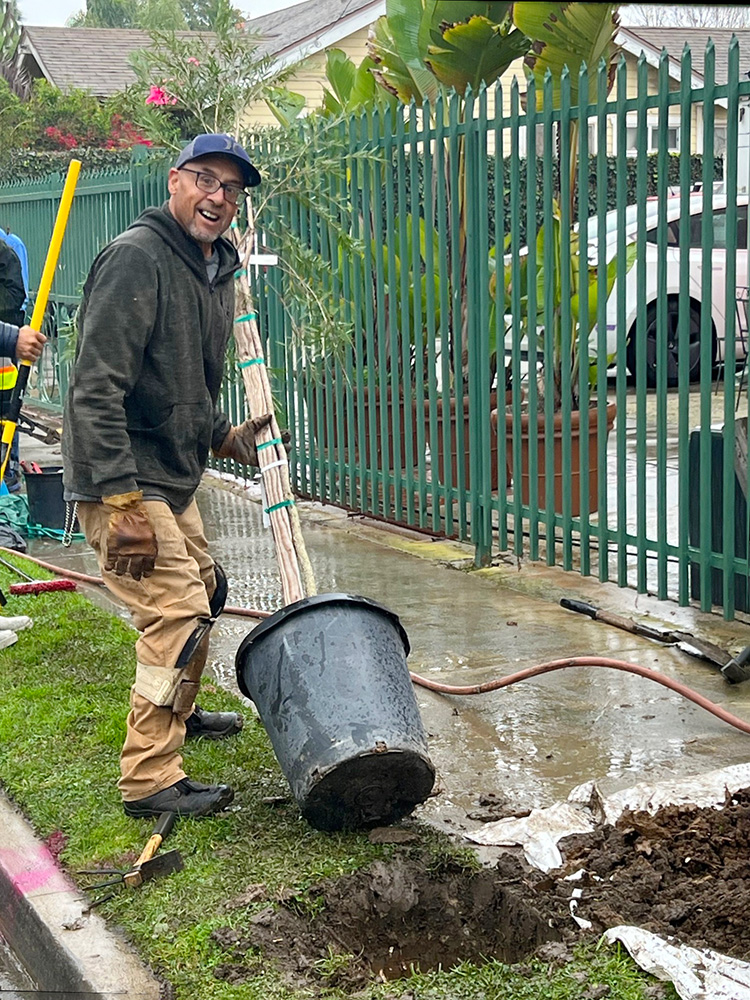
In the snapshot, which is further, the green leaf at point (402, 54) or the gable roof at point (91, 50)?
the gable roof at point (91, 50)

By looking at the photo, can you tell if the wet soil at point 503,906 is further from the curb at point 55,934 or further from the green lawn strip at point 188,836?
the curb at point 55,934

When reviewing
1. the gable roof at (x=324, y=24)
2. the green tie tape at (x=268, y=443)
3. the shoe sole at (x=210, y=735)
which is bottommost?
the shoe sole at (x=210, y=735)

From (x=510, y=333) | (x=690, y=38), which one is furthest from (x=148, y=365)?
(x=690, y=38)

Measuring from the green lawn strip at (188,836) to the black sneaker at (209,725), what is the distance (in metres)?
0.06

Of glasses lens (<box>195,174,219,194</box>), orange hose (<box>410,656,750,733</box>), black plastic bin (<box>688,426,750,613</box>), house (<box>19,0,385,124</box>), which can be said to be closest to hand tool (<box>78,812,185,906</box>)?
orange hose (<box>410,656,750,733</box>)

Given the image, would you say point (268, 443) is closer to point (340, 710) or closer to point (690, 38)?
point (340, 710)

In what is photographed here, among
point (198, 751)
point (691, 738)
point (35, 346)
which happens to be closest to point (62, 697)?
point (198, 751)

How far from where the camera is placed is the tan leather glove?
185 inches

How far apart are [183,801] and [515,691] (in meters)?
1.78

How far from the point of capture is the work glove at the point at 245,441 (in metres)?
4.70

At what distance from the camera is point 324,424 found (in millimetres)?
9312

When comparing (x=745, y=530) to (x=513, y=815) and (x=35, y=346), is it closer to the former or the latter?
(x=513, y=815)

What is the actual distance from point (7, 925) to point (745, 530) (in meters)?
3.57

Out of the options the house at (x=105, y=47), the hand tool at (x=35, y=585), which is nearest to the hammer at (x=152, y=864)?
the hand tool at (x=35, y=585)
